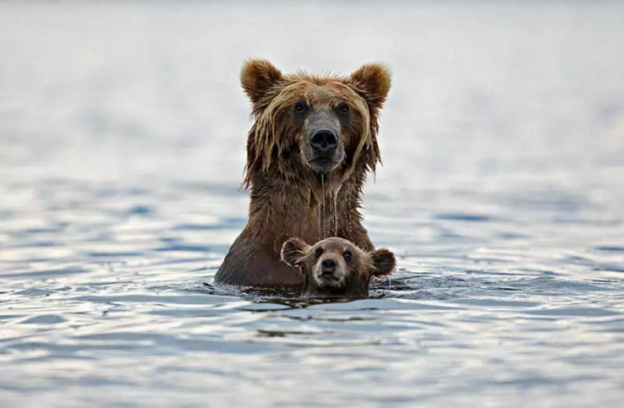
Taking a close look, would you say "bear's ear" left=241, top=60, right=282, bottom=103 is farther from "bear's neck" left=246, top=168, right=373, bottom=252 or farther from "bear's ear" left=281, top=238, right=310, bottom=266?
"bear's ear" left=281, top=238, right=310, bottom=266

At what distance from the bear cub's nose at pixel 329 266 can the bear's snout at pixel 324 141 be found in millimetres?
1022

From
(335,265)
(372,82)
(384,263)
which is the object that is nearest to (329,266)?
(335,265)

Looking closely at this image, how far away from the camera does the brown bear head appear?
1211 centimetres

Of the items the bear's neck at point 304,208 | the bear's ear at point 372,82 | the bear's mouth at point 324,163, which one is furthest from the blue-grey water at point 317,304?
the bear's ear at point 372,82

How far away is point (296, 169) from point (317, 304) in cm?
145

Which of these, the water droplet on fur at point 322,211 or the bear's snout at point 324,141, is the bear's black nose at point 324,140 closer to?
the bear's snout at point 324,141

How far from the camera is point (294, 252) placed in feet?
39.5

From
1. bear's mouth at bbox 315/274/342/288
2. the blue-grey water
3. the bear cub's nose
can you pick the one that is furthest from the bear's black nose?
the blue-grey water

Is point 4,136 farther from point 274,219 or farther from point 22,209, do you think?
point 274,219

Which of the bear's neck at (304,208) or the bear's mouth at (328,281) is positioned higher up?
the bear's neck at (304,208)

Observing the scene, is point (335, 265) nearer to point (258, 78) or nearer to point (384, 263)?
point (384, 263)

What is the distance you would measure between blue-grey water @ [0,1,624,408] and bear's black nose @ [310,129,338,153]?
4.62ft

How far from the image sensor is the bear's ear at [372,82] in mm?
12953

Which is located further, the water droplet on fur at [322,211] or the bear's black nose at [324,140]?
the water droplet on fur at [322,211]
